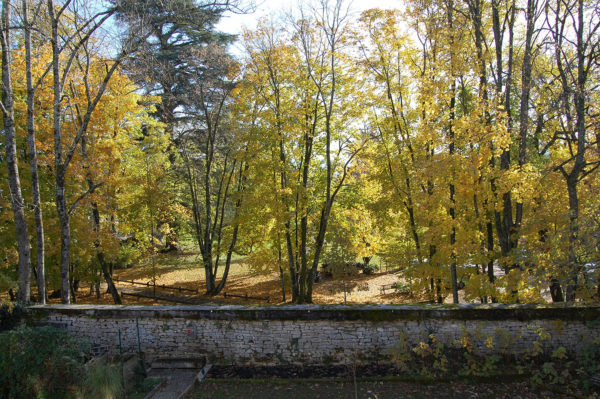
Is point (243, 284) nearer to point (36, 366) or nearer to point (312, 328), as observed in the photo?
point (312, 328)

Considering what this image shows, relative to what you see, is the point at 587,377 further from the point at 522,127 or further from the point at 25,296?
the point at 25,296

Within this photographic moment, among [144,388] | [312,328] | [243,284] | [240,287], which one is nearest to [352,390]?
[312,328]

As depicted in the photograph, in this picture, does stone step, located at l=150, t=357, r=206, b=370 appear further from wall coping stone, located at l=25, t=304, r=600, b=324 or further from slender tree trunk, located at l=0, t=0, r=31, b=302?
slender tree trunk, located at l=0, t=0, r=31, b=302

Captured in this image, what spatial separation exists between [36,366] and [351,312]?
237 inches

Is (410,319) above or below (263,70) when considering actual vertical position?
below

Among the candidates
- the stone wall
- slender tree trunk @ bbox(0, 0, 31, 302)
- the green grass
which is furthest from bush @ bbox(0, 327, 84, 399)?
slender tree trunk @ bbox(0, 0, 31, 302)

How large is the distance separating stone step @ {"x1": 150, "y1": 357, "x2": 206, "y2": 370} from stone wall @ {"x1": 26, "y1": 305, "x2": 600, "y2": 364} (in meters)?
0.13

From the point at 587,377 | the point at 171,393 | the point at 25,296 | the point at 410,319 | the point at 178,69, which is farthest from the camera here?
the point at 178,69

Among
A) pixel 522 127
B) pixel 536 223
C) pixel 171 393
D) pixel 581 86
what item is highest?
pixel 581 86

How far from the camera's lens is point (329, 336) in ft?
24.9

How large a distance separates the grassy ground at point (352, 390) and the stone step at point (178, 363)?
564 mm

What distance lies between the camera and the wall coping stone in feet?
23.0

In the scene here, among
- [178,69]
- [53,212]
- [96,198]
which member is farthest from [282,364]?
[178,69]

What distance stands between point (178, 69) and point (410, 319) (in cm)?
1664
